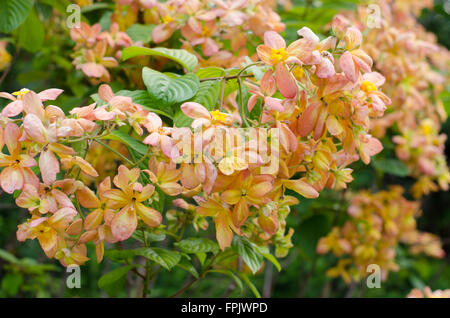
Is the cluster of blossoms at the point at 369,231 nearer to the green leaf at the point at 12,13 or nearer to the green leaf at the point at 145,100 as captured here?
the green leaf at the point at 145,100

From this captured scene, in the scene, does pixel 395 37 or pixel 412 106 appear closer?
pixel 395 37

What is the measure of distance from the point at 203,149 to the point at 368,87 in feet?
0.98

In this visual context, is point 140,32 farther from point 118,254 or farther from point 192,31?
point 118,254

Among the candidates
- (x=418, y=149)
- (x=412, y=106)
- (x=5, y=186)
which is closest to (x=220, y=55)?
(x=5, y=186)

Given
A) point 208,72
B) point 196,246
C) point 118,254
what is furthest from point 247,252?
point 208,72

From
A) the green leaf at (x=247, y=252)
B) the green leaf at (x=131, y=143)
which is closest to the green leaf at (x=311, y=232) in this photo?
the green leaf at (x=247, y=252)

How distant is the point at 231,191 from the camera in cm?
62

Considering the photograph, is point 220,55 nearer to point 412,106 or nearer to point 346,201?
point 412,106

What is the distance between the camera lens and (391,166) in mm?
1484

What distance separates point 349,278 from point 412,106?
0.65m

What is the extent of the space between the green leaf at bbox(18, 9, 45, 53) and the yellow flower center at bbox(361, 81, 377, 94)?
2.85ft
